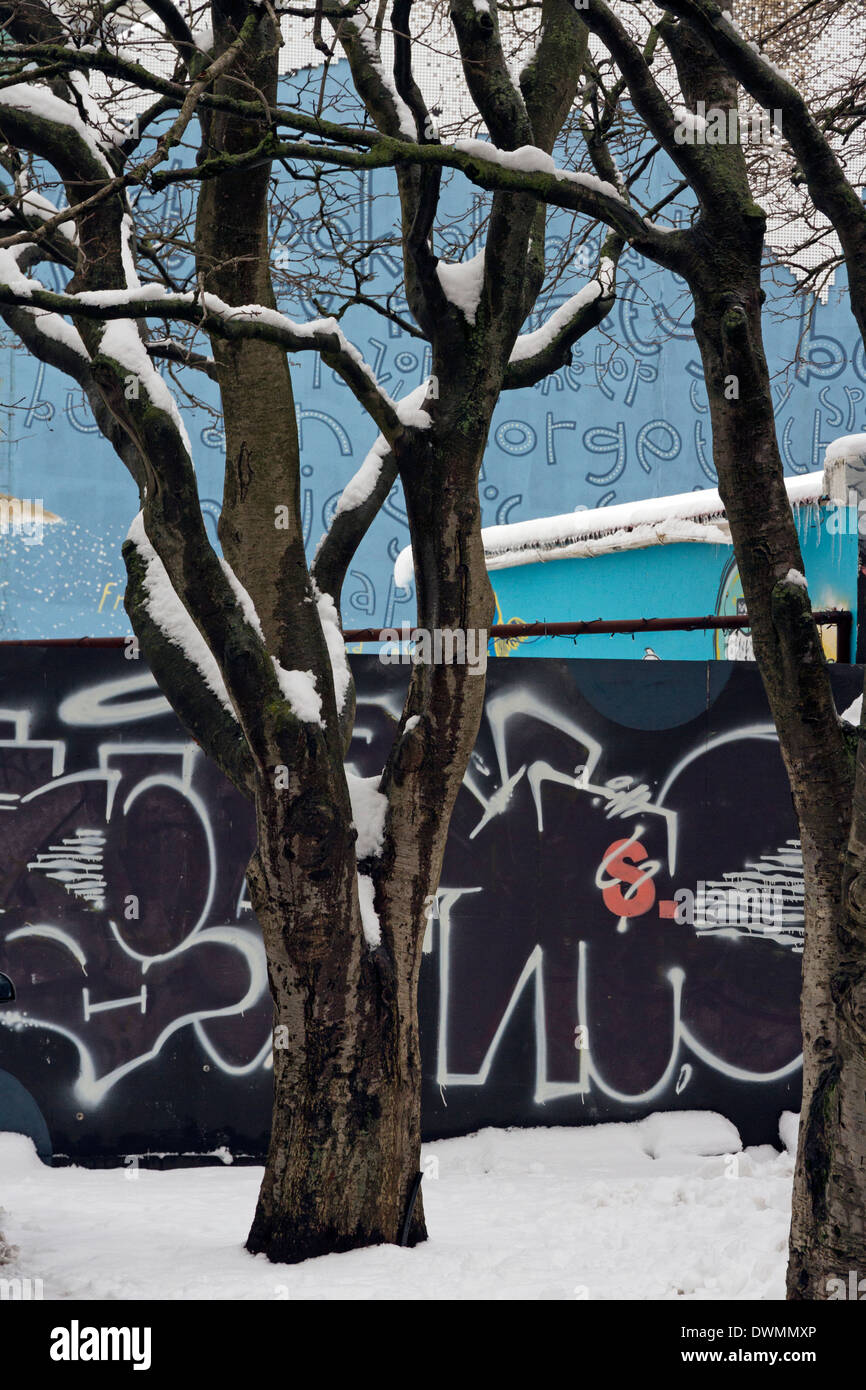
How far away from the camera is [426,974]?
580 cm

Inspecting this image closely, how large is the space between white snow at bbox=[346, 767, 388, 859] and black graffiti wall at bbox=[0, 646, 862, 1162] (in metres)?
1.39

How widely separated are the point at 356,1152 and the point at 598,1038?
2.04m

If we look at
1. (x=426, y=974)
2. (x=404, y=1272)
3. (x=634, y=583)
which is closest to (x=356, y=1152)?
(x=404, y=1272)

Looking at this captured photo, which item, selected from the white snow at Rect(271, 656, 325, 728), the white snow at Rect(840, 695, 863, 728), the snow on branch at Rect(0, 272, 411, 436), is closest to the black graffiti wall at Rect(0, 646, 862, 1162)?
the white snow at Rect(271, 656, 325, 728)

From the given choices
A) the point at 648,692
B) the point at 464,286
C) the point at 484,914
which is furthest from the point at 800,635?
the point at 484,914

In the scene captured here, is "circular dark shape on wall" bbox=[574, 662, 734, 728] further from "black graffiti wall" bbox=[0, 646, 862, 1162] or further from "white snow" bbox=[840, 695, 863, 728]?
"white snow" bbox=[840, 695, 863, 728]

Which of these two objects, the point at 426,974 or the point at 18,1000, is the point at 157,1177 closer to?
the point at 18,1000

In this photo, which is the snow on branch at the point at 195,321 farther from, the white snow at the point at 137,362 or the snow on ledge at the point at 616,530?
the snow on ledge at the point at 616,530

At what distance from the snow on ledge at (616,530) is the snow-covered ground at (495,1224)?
4206 mm

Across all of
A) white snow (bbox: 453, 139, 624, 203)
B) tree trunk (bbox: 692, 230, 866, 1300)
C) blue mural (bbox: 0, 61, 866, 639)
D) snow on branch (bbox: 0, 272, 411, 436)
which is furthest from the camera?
blue mural (bbox: 0, 61, 866, 639)

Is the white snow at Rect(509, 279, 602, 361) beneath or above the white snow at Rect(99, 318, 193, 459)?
above

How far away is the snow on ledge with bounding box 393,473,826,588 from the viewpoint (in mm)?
9195

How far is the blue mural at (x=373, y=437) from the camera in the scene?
1322 centimetres

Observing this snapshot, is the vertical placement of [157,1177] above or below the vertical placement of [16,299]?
below
